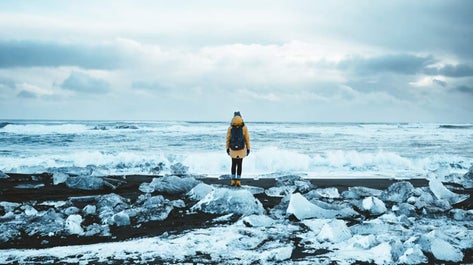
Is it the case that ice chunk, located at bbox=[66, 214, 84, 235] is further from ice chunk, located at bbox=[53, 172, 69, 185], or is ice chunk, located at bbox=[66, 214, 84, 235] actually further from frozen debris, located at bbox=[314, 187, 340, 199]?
frozen debris, located at bbox=[314, 187, 340, 199]

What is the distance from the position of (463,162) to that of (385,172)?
12.5 feet

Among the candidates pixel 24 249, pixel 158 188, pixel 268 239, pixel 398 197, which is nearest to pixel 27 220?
pixel 24 249

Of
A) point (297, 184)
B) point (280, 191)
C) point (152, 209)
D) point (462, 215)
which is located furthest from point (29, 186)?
point (462, 215)

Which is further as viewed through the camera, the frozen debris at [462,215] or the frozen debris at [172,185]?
the frozen debris at [172,185]

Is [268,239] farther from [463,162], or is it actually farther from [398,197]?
[463,162]

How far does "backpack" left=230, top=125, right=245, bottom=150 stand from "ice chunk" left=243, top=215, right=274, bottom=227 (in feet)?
9.81

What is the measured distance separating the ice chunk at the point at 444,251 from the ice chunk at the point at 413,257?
0.17 metres

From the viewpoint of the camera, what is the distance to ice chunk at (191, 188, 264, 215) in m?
6.15

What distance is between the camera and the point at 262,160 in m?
13.3

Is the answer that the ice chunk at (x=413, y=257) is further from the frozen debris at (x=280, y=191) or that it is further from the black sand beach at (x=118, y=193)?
the frozen debris at (x=280, y=191)

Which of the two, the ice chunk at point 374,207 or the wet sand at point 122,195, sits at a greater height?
the ice chunk at point 374,207

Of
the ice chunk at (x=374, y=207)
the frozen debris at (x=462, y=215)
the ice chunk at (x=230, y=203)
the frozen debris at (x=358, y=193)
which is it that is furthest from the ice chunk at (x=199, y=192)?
the frozen debris at (x=462, y=215)

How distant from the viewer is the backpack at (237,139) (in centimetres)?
830

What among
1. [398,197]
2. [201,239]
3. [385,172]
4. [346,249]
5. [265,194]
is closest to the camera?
[346,249]
